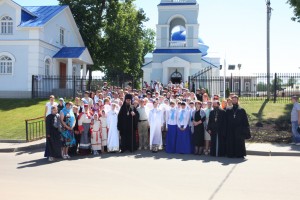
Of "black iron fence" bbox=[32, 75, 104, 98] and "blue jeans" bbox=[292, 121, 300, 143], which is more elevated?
"black iron fence" bbox=[32, 75, 104, 98]

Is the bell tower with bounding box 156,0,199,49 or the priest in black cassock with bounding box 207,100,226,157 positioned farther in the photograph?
the bell tower with bounding box 156,0,199,49

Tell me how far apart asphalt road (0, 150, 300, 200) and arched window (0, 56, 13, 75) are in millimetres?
17932

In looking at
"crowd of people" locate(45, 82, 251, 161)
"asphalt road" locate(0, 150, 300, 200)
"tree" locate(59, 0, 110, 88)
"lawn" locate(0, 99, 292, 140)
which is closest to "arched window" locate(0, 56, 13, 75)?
"lawn" locate(0, 99, 292, 140)

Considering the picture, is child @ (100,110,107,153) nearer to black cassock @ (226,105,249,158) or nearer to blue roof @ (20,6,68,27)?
black cassock @ (226,105,249,158)

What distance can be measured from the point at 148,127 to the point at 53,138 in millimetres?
3679

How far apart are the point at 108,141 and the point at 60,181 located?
17.7ft

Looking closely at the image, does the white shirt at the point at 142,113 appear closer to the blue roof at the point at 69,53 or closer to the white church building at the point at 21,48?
the white church building at the point at 21,48

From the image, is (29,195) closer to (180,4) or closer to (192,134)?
(192,134)

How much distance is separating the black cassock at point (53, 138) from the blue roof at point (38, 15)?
60.0 feet

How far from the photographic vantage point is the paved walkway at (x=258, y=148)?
539 inches

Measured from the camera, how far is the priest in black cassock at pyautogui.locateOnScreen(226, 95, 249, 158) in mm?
13125

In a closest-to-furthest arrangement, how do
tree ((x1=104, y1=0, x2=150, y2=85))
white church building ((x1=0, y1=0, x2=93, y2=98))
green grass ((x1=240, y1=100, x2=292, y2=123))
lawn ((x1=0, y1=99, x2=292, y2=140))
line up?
lawn ((x1=0, y1=99, x2=292, y2=140)) < green grass ((x1=240, y1=100, x2=292, y2=123)) < white church building ((x1=0, y1=0, x2=93, y2=98)) < tree ((x1=104, y1=0, x2=150, y2=85))

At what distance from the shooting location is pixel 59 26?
33.8m

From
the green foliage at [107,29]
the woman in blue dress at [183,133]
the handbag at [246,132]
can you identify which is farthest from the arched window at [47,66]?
the handbag at [246,132]
